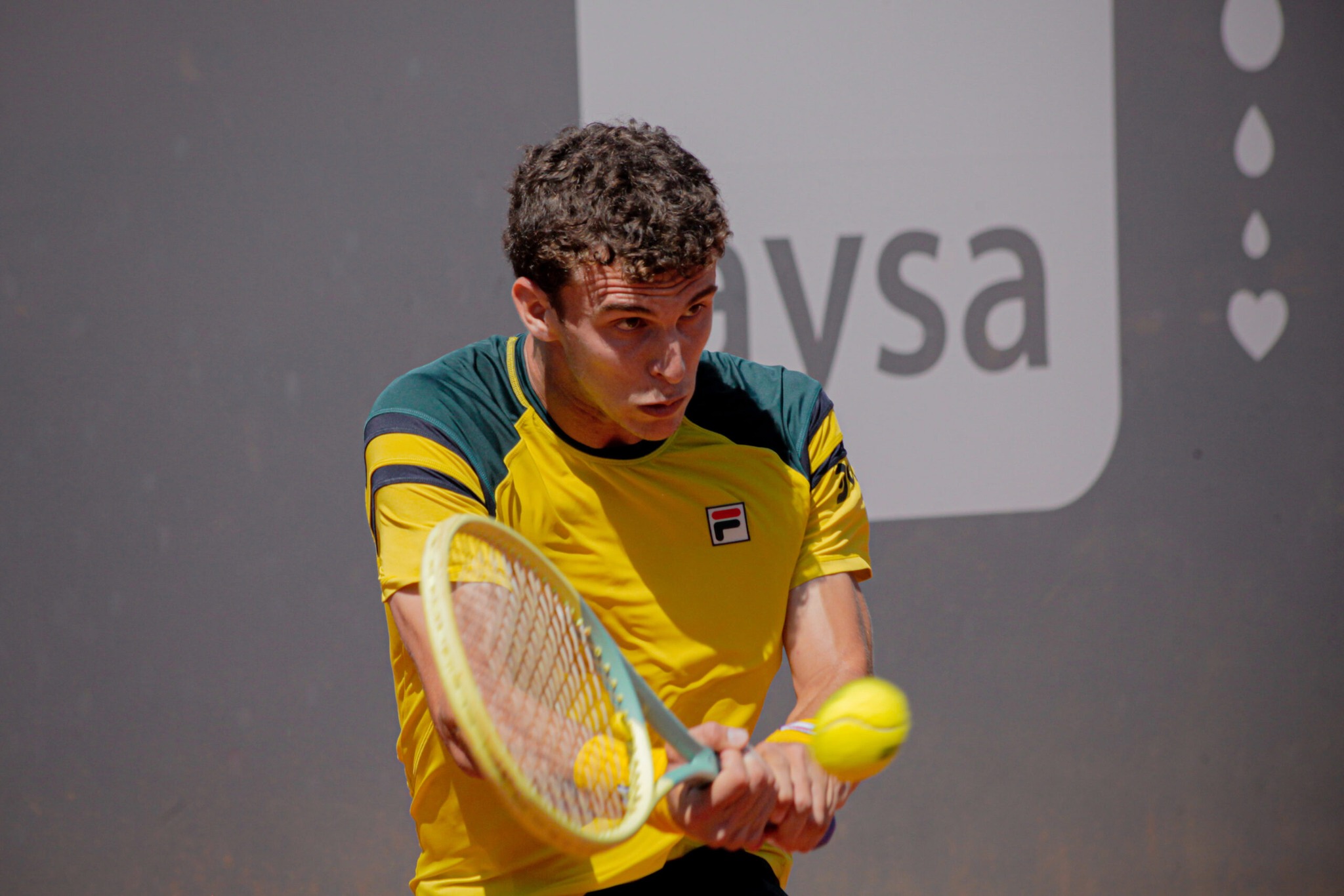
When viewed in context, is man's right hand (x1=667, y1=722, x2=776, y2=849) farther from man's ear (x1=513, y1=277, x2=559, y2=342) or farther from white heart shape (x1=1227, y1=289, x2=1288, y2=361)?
white heart shape (x1=1227, y1=289, x2=1288, y2=361)

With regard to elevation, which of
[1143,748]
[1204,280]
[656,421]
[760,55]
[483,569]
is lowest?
[1143,748]

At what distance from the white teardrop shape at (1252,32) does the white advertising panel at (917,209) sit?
0.35m

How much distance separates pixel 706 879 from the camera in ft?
5.22

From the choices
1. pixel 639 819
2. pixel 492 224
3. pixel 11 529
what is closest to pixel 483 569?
pixel 639 819

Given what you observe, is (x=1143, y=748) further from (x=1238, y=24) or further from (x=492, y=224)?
(x=492, y=224)

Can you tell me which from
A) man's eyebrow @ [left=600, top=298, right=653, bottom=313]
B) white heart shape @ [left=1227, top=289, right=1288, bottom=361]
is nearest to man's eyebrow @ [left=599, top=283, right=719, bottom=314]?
man's eyebrow @ [left=600, top=298, right=653, bottom=313]

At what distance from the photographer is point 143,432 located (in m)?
2.51

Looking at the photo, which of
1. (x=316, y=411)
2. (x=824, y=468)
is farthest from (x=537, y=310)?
(x=316, y=411)

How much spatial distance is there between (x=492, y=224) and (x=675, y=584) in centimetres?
127

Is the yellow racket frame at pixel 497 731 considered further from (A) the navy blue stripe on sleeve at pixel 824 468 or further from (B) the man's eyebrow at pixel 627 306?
(A) the navy blue stripe on sleeve at pixel 824 468

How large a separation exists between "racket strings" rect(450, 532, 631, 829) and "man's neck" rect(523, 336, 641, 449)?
0.37 metres

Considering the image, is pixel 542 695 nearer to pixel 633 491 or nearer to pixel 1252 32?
pixel 633 491

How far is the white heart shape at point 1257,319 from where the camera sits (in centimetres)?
296

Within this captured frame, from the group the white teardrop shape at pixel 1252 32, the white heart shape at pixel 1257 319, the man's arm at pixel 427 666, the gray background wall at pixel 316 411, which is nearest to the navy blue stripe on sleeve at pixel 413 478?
the man's arm at pixel 427 666
